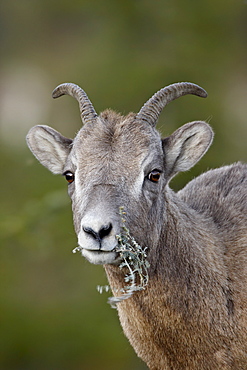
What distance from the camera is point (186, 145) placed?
27.3ft

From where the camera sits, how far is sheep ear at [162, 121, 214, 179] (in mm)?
8211

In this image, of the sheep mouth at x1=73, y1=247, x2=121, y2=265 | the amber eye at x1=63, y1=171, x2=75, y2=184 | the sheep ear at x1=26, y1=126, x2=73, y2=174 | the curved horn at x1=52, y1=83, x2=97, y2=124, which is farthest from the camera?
the sheep ear at x1=26, y1=126, x2=73, y2=174

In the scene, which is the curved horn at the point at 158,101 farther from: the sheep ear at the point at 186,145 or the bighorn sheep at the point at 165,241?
the sheep ear at the point at 186,145

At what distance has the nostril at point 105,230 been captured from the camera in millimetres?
6672

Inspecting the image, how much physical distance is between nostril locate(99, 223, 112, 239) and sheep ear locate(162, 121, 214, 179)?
163 centimetres

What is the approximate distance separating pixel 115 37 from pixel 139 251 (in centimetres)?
1278

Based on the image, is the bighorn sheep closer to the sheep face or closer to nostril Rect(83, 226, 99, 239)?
the sheep face

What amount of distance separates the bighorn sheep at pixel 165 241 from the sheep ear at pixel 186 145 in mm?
11

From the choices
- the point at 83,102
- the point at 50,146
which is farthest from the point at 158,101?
the point at 50,146

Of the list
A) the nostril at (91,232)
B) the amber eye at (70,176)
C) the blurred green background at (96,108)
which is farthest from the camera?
the blurred green background at (96,108)

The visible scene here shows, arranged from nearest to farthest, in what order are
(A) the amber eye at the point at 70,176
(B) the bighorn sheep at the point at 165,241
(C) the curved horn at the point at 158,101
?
1. (B) the bighorn sheep at the point at 165,241
2. (A) the amber eye at the point at 70,176
3. (C) the curved horn at the point at 158,101

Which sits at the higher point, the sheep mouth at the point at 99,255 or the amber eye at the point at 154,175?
the amber eye at the point at 154,175

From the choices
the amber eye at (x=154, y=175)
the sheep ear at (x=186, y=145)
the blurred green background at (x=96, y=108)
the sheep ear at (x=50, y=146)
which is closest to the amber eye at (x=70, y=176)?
the sheep ear at (x=50, y=146)

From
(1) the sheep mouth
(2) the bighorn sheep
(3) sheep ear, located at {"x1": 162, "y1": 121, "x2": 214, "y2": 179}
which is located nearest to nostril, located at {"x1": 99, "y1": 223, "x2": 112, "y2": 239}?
(1) the sheep mouth
